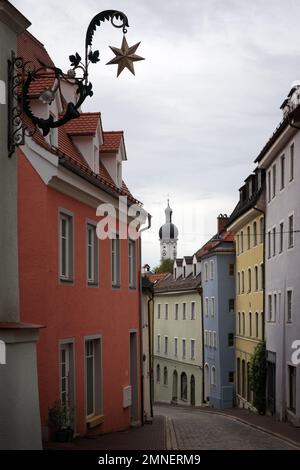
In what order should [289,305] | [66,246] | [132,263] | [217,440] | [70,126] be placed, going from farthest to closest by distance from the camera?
[289,305] → [132,263] → [70,126] → [217,440] → [66,246]

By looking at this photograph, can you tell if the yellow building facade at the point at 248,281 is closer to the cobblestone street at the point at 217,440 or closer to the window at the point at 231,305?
the window at the point at 231,305

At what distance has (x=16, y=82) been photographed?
1105cm

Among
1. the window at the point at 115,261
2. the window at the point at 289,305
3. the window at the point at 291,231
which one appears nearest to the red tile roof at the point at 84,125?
the window at the point at 115,261

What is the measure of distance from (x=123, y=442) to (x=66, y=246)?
4.90 m

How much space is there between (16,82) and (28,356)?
11.6ft

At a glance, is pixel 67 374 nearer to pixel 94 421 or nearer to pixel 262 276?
pixel 94 421

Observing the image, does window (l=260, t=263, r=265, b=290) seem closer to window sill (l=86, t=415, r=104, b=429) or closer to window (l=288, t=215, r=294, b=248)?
window (l=288, t=215, r=294, b=248)

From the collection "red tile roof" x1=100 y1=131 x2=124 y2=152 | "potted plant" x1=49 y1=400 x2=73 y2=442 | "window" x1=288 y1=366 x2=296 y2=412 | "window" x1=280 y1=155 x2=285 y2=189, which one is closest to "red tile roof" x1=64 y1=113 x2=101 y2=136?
"red tile roof" x1=100 y1=131 x2=124 y2=152

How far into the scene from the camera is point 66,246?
18656mm

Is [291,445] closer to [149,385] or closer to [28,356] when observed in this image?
[149,385]

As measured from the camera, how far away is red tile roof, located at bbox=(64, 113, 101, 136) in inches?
873

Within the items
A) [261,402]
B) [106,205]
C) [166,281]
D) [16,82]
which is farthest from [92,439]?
[166,281]

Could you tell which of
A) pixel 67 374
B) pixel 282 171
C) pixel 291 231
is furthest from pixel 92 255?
pixel 282 171

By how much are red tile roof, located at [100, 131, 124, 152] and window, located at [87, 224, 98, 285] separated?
191 inches
